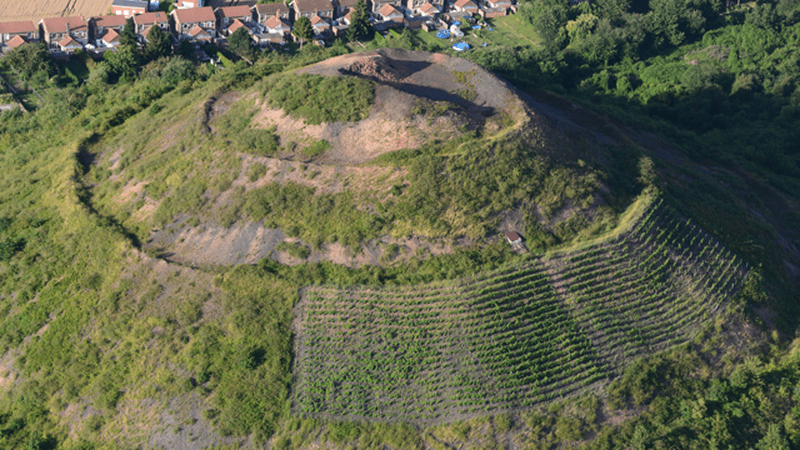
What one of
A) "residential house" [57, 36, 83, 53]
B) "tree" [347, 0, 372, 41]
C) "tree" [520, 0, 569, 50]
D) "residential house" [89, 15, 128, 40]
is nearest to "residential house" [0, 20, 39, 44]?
"residential house" [57, 36, 83, 53]

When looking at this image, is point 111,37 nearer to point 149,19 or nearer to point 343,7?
point 149,19

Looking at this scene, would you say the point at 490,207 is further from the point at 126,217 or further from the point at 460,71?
the point at 126,217

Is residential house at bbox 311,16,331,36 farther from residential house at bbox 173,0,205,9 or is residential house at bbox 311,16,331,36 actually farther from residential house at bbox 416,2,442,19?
residential house at bbox 173,0,205,9

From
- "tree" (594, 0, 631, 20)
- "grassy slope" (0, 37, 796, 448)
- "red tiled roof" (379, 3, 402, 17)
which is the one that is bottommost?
"grassy slope" (0, 37, 796, 448)

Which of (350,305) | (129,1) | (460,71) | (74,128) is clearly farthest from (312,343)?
(129,1)

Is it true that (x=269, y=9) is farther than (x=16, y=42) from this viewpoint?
Yes

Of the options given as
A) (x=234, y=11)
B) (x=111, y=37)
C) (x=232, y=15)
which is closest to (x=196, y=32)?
(x=232, y=15)
